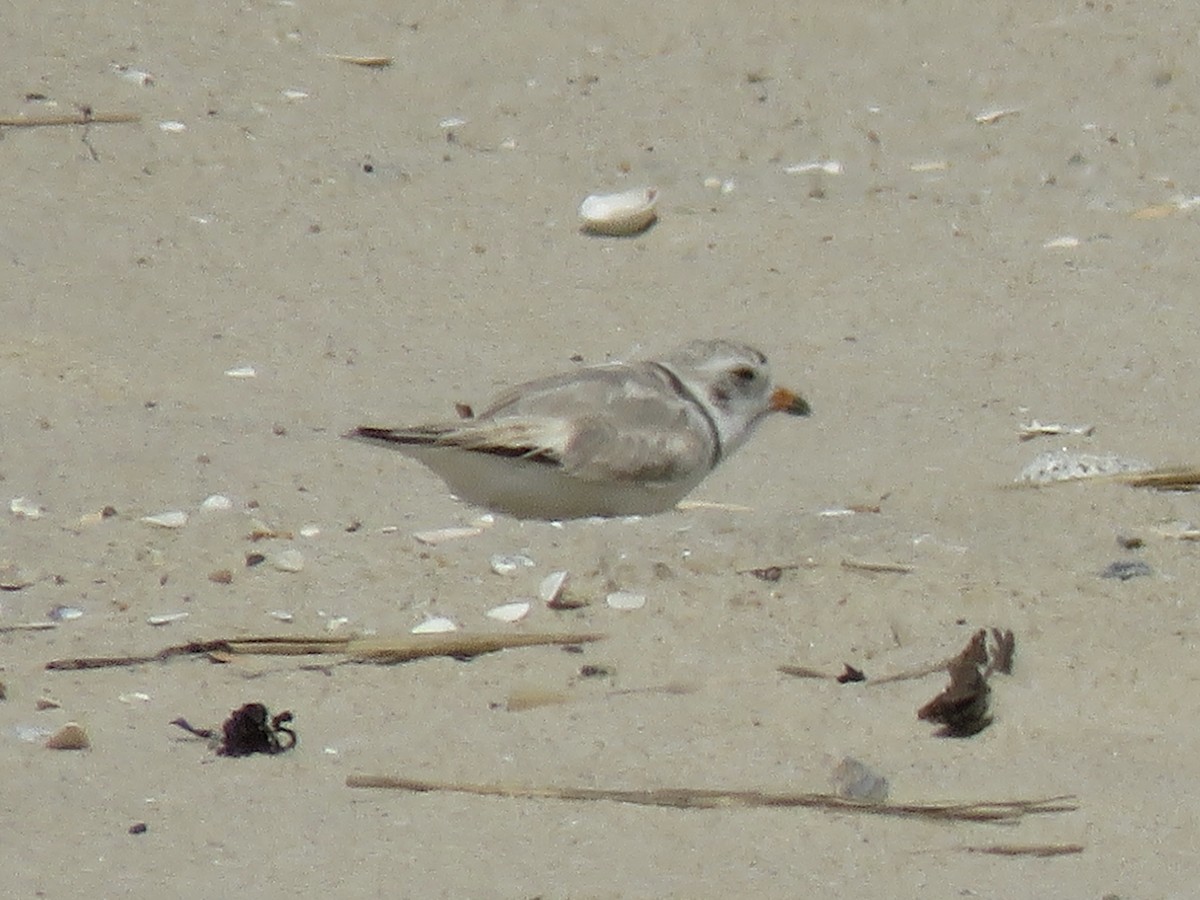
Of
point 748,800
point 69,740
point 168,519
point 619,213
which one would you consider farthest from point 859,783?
point 619,213

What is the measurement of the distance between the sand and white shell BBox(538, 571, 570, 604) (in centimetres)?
4

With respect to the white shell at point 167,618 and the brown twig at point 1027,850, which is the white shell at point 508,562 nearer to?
the white shell at point 167,618

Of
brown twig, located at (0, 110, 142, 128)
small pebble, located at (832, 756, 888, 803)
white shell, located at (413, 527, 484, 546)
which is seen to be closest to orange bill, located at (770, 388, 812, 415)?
white shell, located at (413, 527, 484, 546)

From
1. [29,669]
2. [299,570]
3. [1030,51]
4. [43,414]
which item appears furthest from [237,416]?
[1030,51]

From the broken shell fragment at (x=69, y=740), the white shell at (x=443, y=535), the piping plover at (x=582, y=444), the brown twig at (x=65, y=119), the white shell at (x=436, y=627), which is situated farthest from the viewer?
the brown twig at (x=65, y=119)

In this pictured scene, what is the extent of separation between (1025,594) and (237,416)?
2415 millimetres

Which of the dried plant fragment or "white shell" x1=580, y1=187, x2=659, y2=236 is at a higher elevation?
the dried plant fragment

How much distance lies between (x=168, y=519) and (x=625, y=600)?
47.2 inches

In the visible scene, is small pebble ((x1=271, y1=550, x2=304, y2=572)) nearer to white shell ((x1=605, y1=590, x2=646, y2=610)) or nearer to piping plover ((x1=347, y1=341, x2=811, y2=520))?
piping plover ((x1=347, y1=341, x2=811, y2=520))

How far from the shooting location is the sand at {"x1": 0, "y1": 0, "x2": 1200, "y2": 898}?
11.5 feet

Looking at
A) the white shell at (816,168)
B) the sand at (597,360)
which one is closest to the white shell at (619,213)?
the sand at (597,360)

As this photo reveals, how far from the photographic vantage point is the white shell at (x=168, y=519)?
4961mm

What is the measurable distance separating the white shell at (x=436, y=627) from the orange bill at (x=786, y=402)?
1.75m

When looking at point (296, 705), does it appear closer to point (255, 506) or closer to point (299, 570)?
point (299, 570)
